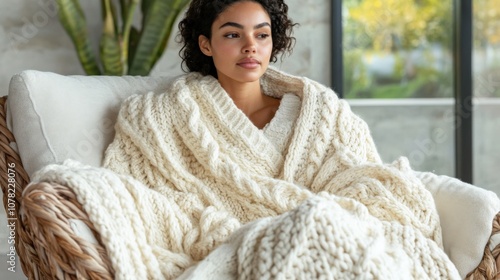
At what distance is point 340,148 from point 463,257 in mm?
512

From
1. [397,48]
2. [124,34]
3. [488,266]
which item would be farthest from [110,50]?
[488,266]

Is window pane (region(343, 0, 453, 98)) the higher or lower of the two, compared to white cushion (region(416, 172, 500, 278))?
higher

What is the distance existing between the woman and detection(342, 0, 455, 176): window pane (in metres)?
1.60

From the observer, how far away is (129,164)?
89.4 inches

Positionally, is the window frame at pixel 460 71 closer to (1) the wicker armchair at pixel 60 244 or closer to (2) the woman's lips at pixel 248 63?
(2) the woman's lips at pixel 248 63

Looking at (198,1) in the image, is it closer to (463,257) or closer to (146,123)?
(146,123)

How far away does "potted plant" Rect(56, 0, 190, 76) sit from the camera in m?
3.49

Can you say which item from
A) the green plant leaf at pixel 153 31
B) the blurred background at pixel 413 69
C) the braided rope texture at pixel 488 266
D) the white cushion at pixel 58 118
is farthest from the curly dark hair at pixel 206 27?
the blurred background at pixel 413 69

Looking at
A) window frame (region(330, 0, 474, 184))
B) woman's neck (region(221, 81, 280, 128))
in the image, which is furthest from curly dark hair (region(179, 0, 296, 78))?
window frame (region(330, 0, 474, 184))

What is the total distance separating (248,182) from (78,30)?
5.46 feet

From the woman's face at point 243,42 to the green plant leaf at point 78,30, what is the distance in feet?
4.16

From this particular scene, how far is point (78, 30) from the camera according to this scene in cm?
351

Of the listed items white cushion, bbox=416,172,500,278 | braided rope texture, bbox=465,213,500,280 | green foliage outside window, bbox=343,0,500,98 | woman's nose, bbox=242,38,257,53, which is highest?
woman's nose, bbox=242,38,257,53

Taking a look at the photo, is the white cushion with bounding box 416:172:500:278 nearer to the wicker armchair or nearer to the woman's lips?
the wicker armchair
